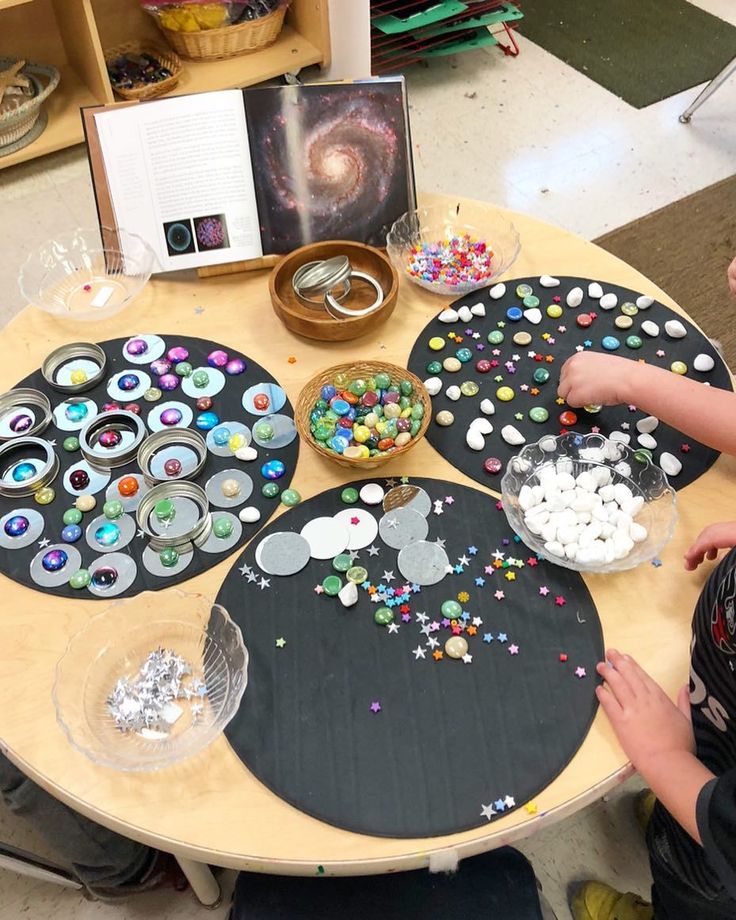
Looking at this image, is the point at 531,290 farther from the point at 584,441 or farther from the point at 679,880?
the point at 679,880

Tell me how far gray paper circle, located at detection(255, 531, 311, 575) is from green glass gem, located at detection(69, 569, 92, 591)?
190 mm

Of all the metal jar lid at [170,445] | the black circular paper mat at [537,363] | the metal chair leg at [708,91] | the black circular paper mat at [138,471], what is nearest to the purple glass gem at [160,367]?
the black circular paper mat at [138,471]

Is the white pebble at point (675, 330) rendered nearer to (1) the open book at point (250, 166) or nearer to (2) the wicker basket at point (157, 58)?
(1) the open book at point (250, 166)

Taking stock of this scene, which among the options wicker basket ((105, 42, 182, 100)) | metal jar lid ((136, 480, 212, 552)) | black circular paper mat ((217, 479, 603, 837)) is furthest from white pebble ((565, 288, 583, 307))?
wicker basket ((105, 42, 182, 100))

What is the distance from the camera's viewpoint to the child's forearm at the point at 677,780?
734 mm

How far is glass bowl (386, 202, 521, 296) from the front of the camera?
46.6 inches

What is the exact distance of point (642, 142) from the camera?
8.25ft

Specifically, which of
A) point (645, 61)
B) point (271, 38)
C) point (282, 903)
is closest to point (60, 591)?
point (282, 903)

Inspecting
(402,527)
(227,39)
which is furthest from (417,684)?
(227,39)

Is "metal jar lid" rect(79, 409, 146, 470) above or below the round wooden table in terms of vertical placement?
above

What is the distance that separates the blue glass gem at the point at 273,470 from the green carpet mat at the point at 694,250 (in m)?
1.38

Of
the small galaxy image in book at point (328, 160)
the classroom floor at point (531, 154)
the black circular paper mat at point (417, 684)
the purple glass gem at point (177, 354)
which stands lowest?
the classroom floor at point (531, 154)

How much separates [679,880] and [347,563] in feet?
1.85

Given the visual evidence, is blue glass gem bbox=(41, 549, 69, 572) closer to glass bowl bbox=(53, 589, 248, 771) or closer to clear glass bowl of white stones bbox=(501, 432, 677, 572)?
glass bowl bbox=(53, 589, 248, 771)
